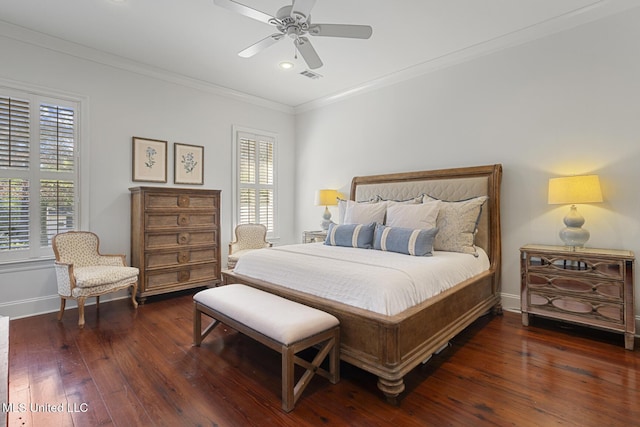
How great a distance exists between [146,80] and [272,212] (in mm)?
2703

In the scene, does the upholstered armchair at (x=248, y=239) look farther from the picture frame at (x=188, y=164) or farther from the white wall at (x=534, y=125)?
the white wall at (x=534, y=125)

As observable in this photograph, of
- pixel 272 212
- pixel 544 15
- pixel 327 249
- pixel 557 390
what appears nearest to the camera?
pixel 557 390

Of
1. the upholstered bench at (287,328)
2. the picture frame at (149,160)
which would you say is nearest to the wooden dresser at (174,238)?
the picture frame at (149,160)

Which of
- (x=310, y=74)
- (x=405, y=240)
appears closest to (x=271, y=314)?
(x=405, y=240)

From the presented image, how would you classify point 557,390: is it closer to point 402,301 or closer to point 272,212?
point 402,301

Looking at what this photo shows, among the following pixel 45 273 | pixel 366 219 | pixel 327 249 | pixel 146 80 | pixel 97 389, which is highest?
pixel 146 80

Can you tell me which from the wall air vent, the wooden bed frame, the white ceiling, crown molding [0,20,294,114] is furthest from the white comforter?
crown molding [0,20,294,114]

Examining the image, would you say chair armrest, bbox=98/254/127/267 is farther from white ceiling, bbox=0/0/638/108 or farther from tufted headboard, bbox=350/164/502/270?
tufted headboard, bbox=350/164/502/270

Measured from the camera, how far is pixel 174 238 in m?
3.94

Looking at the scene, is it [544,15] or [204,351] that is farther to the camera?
[544,15]

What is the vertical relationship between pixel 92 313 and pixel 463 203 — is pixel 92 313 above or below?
below

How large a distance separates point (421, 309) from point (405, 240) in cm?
97

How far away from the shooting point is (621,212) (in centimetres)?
284


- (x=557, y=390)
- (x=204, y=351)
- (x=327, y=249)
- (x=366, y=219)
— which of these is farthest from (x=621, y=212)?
(x=204, y=351)
